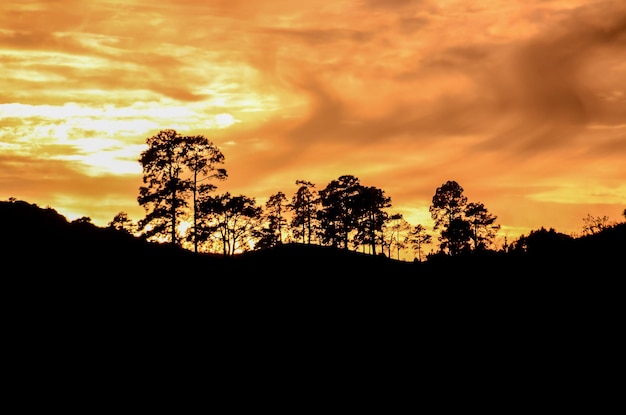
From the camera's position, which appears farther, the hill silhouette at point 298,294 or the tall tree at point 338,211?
the tall tree at point 338,211

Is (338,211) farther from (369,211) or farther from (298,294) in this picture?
(298,294)

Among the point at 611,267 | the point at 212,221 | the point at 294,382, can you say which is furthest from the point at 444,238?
the point at 294,382

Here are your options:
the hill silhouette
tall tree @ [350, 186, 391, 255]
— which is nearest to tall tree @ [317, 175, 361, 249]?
tall tree @ [350, 186, 391, 255]

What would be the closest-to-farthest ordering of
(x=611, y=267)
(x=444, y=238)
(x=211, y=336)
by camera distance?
(x=611, y=267)
(x=211, y=336)
(x=444, y=238)

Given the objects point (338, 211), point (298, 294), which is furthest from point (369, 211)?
point (298, 294)

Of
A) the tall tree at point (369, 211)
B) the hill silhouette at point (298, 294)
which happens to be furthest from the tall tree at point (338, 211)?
the hill silhouette at point (298, 294)

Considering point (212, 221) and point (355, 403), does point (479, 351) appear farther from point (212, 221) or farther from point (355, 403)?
point (212, 221)

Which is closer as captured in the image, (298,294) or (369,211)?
(298,294)

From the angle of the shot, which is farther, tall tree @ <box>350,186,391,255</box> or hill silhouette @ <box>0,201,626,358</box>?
tall tree @ <box>350,186,391,255</box>

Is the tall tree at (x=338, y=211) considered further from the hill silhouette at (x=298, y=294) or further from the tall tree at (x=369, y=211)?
the hill silhouette at (x=298, y=294)

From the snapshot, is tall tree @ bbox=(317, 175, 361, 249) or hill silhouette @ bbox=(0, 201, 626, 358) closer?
hill silhouette @ bbox=(0, 201, 626, 358)

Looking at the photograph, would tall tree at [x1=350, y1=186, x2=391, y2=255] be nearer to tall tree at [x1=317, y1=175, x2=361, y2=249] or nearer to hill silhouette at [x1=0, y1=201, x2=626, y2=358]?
tall tree at [x1=317, y1=175, x2=361, y2=249]

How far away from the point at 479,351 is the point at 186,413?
36.4 feet

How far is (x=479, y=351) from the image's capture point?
60.4 feet
